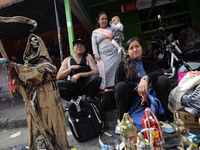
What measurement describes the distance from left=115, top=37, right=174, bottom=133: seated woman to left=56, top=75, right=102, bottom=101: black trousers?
0.49 m

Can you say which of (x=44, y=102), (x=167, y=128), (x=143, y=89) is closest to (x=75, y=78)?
(x=44, y=102)

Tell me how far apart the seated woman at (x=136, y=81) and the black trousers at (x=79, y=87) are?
0.49 meters

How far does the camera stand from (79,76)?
86.0 inches

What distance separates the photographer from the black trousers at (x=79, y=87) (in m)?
2.15

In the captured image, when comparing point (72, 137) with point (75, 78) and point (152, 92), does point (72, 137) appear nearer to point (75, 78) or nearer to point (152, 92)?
point (75, 78)

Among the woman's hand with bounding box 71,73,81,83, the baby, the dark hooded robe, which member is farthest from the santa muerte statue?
the baby

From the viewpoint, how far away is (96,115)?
1805 mm

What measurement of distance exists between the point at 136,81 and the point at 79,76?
38.1 inches

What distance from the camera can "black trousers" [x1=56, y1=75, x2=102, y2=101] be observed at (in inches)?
84.8

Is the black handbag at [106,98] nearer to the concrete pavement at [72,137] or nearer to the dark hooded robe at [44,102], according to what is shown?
the concrete pavement at [72,137]

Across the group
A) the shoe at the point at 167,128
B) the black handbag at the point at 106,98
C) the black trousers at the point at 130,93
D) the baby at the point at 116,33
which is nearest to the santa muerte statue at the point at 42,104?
the black trousers at the point at 130,93

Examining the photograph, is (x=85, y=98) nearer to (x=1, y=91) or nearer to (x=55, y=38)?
(x=55, y=38)

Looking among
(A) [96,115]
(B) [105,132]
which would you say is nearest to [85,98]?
(A) [96,115]

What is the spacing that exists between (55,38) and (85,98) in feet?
20.2
